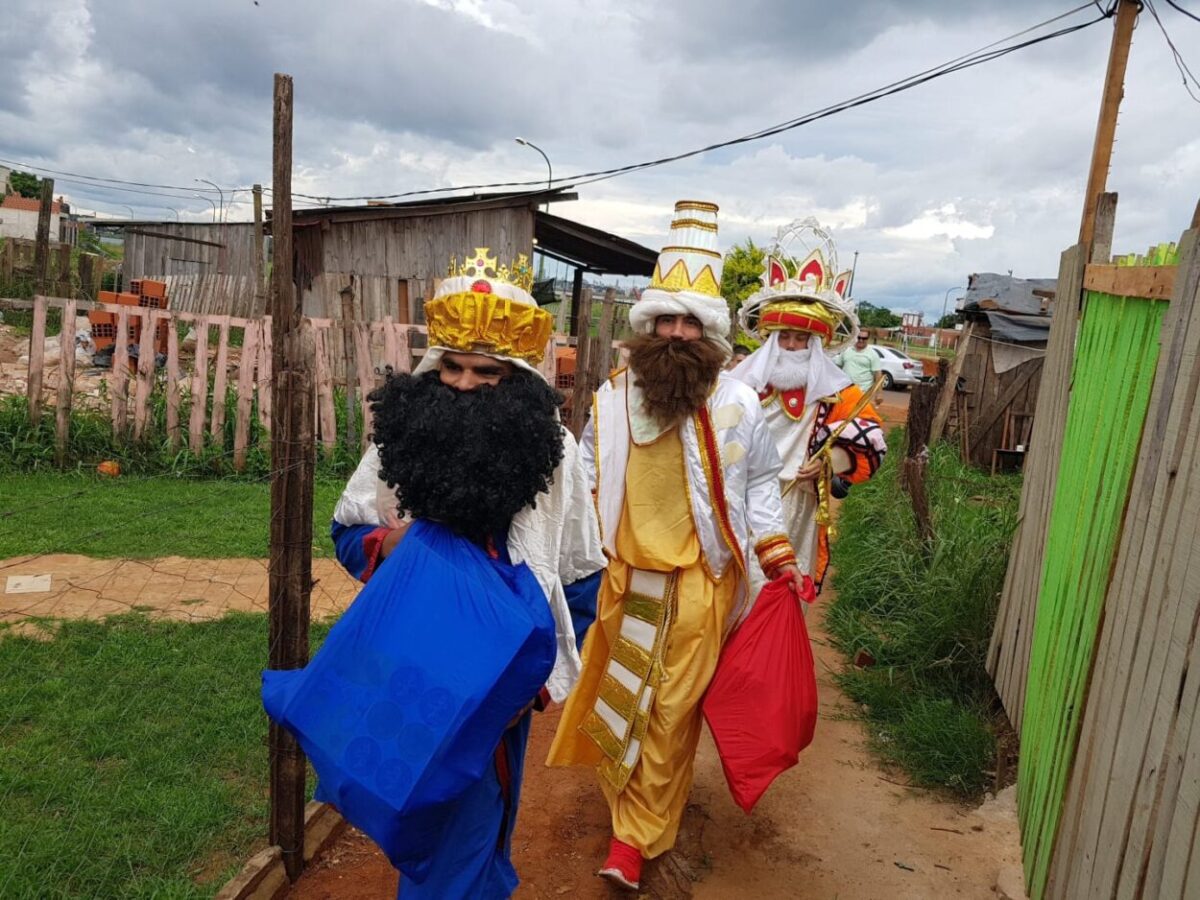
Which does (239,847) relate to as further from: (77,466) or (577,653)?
(77,466)

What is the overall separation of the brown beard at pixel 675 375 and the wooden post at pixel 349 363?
5.58 m

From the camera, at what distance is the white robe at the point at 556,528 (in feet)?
7.28

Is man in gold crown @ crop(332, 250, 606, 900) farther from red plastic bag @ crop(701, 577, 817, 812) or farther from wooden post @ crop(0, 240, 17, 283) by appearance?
wooden post @ crop(0, 240, 17, 283)

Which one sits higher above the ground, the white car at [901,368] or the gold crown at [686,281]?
the gold crown at [686,281]

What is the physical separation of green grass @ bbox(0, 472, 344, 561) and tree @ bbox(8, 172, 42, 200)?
42.7 m

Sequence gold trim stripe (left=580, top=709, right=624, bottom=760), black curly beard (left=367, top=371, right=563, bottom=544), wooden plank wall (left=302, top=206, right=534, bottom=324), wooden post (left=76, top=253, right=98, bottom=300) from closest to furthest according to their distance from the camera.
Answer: black curly beard (left=367, top=371, right=563, bottom=544) < gold trim stripe (left=580, top=709, right=624, bottom=760) < wooden plank wall (left=302, top=206, right=534, bottom=324) < wooden post (left=76, top=253, right=98, bottom=300)

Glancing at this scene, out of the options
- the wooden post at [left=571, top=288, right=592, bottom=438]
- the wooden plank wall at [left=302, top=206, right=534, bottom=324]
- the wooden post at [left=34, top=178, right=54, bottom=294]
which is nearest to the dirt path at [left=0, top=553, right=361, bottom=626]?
the wooden post at [left=571, top=288, right=592, bottom=438]

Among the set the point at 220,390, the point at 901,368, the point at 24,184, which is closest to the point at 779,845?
the point at 220,390

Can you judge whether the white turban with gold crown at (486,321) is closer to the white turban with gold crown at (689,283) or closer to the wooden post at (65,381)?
the white turban with gold crown at (689,283)

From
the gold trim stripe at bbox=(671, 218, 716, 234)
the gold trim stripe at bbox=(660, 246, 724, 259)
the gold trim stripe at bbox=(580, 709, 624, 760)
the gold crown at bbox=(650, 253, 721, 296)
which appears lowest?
the gold trim stripe at bbox=(580, 709, 624, 760)

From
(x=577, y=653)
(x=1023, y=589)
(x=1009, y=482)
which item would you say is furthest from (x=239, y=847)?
(x=1009, y=482)

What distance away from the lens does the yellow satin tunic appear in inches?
122

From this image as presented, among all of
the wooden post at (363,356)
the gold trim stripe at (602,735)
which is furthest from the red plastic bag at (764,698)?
the wooden post at (363,356)

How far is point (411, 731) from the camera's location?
1.74 metres
